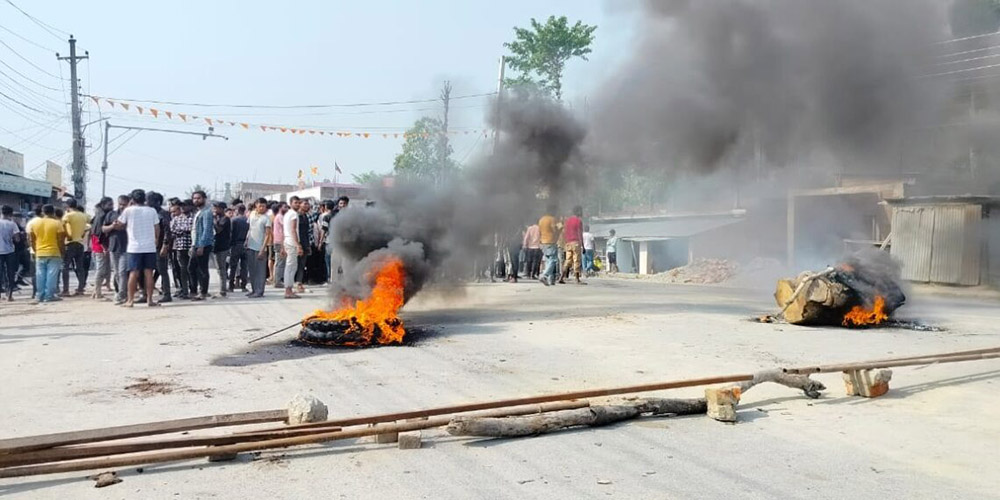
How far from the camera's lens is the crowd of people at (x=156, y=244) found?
10508 millimetres

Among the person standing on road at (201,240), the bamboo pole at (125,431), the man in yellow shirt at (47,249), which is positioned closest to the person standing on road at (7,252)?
the man in yellow shirt at (47,249)

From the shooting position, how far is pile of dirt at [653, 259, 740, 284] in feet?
68.2

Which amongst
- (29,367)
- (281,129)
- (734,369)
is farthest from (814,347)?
(281,129)

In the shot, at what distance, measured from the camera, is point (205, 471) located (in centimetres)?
370

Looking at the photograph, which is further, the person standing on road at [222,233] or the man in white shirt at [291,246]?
the person standing on road at [222,233]

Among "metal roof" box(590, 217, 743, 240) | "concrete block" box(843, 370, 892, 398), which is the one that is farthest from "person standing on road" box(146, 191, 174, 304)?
"metal roof" box(590, 217, 743, 240)

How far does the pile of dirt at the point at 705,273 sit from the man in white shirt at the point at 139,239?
15.0 meters

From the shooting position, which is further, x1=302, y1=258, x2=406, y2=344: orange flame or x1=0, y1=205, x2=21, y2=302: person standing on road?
x1=0, y1=205, x2=21, y2=302: person standing on road

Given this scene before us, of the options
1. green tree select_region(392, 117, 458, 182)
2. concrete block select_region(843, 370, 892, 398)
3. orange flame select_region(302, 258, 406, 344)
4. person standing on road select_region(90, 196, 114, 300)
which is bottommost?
concrete block select_region(843, 370, 892, 398)

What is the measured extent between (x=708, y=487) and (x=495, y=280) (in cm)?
1293

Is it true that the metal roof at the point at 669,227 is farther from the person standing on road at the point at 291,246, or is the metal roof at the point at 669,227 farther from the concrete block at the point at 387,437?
the concrete block at the point at 387,437

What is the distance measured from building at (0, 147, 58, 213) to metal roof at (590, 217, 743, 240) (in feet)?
72.0

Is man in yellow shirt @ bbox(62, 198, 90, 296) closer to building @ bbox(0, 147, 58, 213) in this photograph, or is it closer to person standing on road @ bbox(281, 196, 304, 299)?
person standing on road @ bbox(281, 196, 304, 299)

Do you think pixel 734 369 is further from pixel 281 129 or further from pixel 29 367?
pixel 281 129
